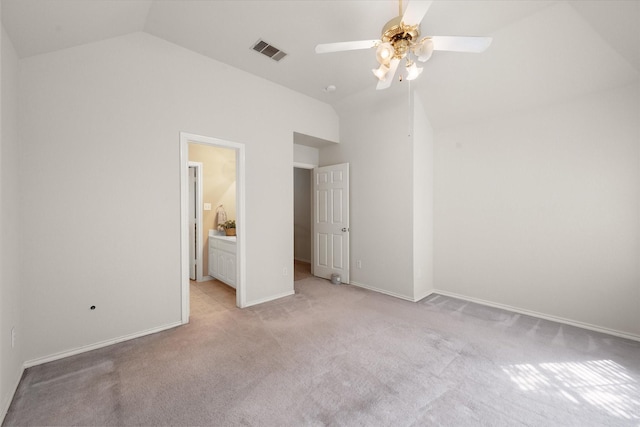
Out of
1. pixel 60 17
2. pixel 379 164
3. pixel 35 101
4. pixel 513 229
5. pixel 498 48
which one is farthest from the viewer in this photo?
pixel 379 164

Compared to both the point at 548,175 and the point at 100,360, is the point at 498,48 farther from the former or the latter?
the point at 100,360

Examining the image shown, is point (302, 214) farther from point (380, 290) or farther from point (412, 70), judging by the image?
point (412, 70)

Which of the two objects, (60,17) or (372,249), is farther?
(372,249)

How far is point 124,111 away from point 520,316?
4.96 m

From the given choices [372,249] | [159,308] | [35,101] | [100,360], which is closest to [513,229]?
[372,249]

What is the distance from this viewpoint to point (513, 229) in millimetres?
3389

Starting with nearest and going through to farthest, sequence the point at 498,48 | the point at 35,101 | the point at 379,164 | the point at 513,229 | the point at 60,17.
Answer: the point at 60,17 → the point at 35,101 → the point at 498,48 → the point at 513,229 → the point at 379,164

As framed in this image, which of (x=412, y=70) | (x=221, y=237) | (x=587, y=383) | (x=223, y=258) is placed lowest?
(x=587, y=383)

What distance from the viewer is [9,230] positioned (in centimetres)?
188

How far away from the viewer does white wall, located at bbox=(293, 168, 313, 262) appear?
23.0 feet

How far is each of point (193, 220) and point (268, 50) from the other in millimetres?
3127

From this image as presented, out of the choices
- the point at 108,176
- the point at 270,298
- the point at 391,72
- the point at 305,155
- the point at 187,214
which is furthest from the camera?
the point at 305,155

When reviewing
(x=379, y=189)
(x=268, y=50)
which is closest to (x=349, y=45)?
(x=268, y=50)

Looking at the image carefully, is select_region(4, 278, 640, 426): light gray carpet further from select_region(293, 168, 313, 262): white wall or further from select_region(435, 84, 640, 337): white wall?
select_region(293, 168, 313, 262): white wall
